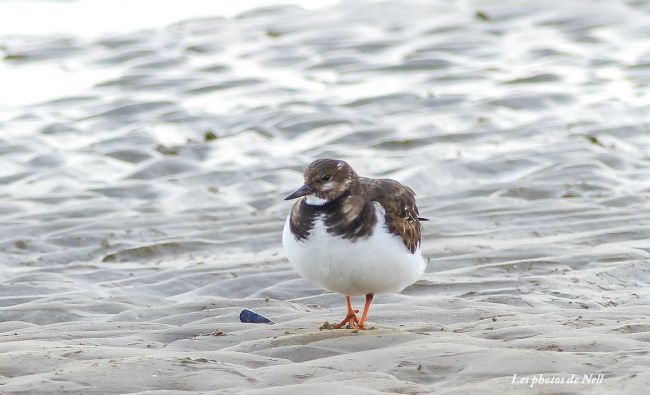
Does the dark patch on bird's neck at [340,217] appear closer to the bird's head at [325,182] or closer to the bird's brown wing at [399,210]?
the bird's head at [325,182]

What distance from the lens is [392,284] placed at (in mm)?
6094

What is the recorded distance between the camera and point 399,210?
6160 millimetres

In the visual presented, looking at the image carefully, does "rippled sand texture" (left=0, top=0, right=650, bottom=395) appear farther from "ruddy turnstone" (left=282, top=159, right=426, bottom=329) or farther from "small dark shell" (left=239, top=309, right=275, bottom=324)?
"ruddy turnstone" (left=282, top=159, right=426, bottom=329)

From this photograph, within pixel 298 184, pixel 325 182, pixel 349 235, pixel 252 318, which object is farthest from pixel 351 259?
pixel 298 184

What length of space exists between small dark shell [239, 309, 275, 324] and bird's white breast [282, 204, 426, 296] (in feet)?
2.12

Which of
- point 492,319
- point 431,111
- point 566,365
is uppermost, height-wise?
point 566,365

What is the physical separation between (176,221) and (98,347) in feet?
13.5

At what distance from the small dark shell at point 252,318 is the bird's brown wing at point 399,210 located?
0.95 meters

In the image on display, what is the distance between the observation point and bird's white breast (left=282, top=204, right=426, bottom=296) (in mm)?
5766

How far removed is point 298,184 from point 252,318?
13.3ft

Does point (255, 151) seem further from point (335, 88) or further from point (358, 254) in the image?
point (358, 254)

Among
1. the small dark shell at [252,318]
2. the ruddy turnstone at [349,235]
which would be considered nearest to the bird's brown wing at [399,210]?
the ruddy turnstone at [349,235]

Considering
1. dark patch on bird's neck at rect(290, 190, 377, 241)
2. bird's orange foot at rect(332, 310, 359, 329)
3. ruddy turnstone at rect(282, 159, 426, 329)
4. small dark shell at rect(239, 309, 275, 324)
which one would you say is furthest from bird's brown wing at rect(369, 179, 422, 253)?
small dark shell at rect(239, 309, 275, 324)

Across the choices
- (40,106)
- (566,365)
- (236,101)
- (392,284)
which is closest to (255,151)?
(236,101)
